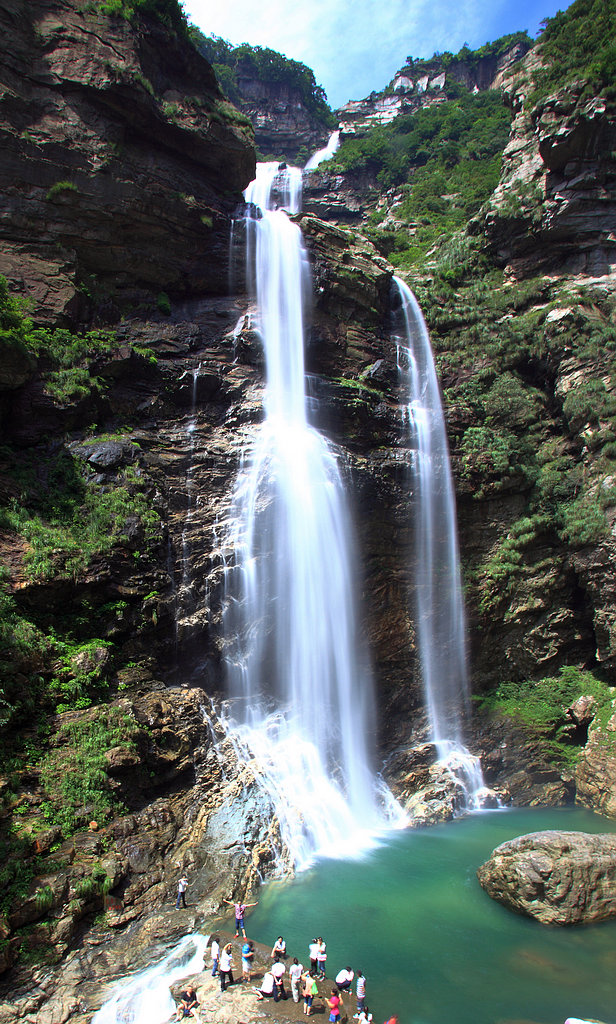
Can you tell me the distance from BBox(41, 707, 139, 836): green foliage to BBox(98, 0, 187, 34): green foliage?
2741 centimetres

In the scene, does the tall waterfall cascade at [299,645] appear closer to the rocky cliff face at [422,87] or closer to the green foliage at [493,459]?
the green foliage at [493,459]

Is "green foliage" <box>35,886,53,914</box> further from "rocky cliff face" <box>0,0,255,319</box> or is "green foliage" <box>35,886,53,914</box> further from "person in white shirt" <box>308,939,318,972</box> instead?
"rocky cliff face" <box>0,0,255,319</box>

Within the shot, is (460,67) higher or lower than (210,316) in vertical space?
higher

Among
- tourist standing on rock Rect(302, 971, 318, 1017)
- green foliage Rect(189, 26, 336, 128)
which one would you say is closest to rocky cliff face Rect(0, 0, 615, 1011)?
tourist standing on rock Rect(302, 971, 318, 1017)

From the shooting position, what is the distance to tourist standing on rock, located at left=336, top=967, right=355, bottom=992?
8258mm

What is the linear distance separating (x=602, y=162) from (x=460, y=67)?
5387 centimetres

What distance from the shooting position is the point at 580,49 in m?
25.6

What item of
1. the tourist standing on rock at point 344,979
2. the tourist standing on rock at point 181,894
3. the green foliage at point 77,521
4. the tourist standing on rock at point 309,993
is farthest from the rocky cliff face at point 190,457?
the tourist standing on rock at point 344,979

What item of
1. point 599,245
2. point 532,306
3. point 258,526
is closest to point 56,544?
point 258,526

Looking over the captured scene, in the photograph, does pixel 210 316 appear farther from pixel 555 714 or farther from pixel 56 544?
pixel 555 714

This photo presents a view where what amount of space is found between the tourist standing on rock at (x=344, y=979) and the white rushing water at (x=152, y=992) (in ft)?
7.33

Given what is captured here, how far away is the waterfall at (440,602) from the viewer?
60.8 ft

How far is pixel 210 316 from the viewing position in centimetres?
2289

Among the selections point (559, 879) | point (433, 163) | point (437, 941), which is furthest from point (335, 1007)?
point (433, 163)
